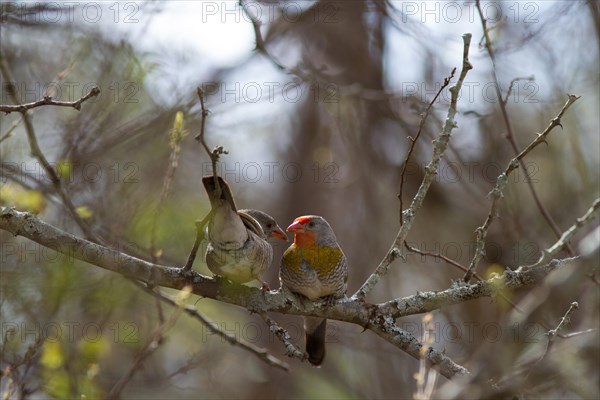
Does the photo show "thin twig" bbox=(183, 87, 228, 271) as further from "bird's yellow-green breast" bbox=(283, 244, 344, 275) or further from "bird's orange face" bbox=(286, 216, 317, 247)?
"bird's orange face" bbox=(286, 216, 317, 247)

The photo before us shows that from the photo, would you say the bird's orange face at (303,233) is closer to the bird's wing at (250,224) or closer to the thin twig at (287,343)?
the bird's wing at (250,224)

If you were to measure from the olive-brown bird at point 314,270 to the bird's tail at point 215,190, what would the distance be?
3.01 feet

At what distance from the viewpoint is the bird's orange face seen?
5.65 meters

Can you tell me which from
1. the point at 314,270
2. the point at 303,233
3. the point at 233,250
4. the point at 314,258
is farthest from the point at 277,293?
the point at 303,233

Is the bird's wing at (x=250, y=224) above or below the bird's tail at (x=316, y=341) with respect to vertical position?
above

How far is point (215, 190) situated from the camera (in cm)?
393

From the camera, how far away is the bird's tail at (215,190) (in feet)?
13.0

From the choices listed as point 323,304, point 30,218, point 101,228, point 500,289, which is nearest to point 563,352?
point 500,289

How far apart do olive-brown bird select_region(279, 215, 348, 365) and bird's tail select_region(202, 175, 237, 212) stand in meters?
0.92

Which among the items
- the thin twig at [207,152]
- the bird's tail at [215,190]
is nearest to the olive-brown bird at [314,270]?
the bird's tail at [215,190]

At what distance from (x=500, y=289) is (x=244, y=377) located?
6611 millimetres

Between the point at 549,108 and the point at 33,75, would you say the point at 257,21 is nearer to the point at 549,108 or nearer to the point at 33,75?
the point at 33,75

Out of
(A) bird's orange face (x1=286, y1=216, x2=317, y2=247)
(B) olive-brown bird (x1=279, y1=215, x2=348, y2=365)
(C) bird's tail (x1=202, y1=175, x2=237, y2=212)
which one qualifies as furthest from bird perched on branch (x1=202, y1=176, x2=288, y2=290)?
(A) bird's orange face (x1=286, y1=216, x2=317, y2=247)

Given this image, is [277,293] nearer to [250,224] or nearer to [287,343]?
[287,343]
